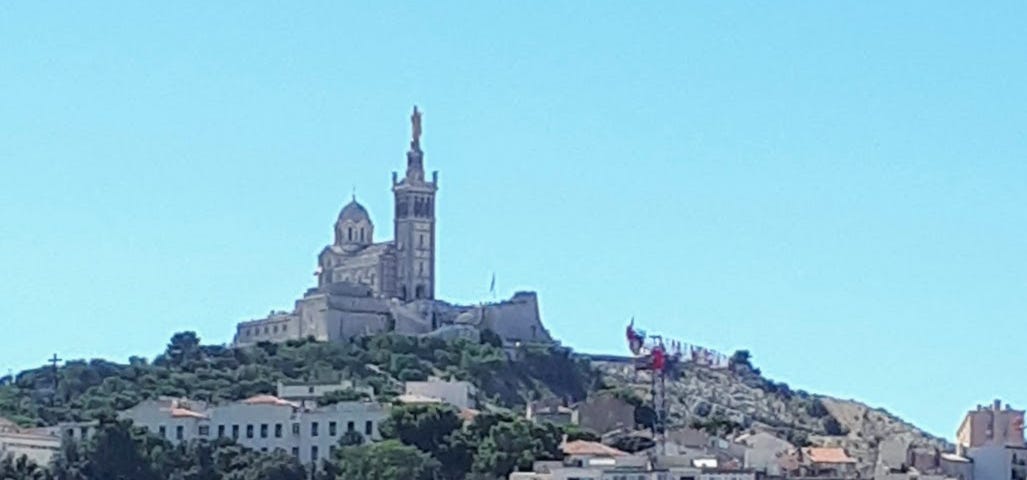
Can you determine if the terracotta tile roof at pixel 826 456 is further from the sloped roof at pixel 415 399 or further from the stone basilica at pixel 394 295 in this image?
the stone basilica at pixel 394 295

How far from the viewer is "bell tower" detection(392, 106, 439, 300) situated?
160 metres

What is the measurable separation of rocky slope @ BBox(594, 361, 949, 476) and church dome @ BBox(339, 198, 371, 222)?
1522cm

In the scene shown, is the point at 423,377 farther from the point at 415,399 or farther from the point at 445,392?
the point at 415,399

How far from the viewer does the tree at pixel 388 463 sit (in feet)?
353

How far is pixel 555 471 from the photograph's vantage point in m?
106

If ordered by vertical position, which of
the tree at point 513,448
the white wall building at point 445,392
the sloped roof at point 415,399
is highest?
the white wall building at point 445,392

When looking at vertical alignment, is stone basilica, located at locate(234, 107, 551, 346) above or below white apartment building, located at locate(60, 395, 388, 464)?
above

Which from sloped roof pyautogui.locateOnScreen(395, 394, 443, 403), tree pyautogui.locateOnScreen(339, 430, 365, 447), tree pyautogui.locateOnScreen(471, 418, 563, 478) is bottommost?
tree pyautogui.locateOnScreen(471, 418, 563, 478)

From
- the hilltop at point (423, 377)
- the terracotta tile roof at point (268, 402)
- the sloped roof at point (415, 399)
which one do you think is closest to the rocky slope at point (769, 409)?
the hilltop at point (423, 377)

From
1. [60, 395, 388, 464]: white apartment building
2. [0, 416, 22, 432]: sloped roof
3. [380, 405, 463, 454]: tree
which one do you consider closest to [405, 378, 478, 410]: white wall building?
[60, 395, 388, 464]: white apartment building

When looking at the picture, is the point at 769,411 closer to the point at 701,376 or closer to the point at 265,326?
the point at 701,376

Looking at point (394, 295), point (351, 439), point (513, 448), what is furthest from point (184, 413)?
point (394, 295)

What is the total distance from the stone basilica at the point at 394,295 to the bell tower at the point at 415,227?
0.05m

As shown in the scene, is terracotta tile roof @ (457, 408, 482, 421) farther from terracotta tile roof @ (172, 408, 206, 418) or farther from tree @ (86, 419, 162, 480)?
tree @ (86, 419, 162, 480)
